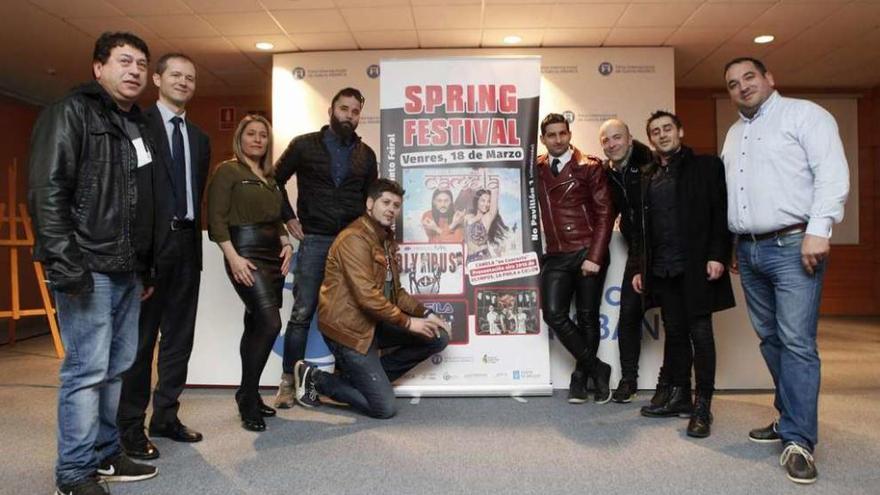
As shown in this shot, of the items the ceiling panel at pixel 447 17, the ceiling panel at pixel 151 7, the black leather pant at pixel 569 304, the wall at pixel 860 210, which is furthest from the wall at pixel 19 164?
the wall at pixel 860 210

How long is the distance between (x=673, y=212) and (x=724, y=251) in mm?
298

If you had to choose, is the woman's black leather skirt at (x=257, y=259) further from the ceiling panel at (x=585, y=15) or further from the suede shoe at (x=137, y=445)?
the ceiling panel at (x=585, y=15)

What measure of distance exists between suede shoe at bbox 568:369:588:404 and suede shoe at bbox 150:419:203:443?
185 cm

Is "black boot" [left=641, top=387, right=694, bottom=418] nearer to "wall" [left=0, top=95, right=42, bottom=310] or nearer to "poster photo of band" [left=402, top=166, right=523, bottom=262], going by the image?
"poster photo of band" [left=402, top=166, right=523, bottom=262]

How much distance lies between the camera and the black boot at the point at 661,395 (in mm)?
2836

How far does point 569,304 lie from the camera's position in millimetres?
3113

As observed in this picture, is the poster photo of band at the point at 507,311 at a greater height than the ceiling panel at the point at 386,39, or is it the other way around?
the ceiling panel at the point at 386,39

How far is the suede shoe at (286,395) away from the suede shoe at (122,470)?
940mm

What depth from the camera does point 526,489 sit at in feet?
6.22

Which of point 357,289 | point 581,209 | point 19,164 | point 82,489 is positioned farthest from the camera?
point 19,164

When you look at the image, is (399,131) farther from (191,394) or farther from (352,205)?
(191,394)

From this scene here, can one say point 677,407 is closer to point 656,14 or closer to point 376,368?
point 376,368

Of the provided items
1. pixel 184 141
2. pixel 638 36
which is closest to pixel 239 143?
pixel 184 141

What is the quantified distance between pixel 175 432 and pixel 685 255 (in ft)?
7.83
